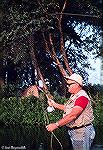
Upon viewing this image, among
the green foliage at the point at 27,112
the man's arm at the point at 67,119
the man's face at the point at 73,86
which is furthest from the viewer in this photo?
the green foliage at the point at 27,112

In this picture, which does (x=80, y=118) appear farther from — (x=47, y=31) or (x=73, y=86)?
(x=47, y=31)

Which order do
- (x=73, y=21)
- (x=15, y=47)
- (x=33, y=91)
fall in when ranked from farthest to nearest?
(x=73, y=21)
(x=15, y=47)
(x=33, y=91)

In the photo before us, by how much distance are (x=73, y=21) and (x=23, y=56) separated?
586 centimetres

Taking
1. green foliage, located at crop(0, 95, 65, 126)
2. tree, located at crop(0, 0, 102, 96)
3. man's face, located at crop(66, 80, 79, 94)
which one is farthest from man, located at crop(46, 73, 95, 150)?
tree, located at crop(0, 0, 102, 96)

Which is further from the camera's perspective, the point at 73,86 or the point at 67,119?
the point at 73,86

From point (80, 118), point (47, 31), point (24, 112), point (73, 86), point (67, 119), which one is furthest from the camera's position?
point (47, 31)

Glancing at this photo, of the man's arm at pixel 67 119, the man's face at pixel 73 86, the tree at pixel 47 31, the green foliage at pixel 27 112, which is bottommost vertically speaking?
the man's arm at pixel 67 119

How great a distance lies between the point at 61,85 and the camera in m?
28.2

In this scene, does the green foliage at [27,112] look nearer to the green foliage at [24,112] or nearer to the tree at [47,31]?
the green foliage at [24,112]

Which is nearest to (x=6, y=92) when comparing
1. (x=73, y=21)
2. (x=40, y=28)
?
(x=40, y=28)

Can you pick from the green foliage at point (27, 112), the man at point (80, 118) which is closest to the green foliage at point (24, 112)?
the green foliage at point (27, 112)

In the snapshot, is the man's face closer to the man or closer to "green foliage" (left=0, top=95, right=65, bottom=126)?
the man

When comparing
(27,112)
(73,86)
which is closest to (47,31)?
(27,112)

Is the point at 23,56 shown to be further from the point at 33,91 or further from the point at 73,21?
the point at 73,21
